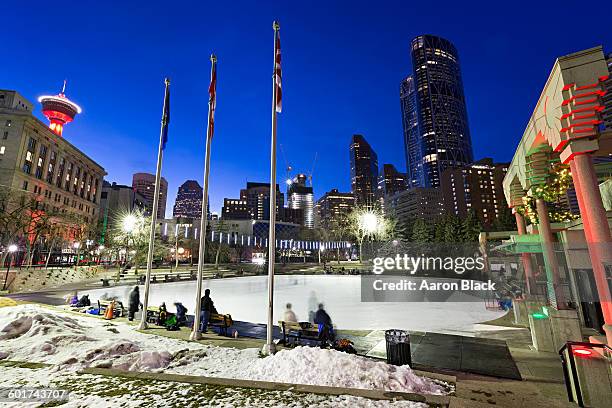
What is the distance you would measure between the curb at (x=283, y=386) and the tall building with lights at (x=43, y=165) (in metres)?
61.0

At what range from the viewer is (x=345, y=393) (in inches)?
247

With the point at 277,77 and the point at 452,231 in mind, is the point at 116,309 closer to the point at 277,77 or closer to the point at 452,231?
the point at 277,77

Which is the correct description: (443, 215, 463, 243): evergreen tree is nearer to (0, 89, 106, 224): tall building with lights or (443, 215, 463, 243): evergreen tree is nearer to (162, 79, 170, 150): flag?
(162, 79, 170, 150): flag

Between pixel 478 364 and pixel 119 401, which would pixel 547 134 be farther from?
pixel 119 401

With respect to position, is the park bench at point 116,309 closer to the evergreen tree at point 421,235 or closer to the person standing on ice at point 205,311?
the person standing on ice at point 205,311

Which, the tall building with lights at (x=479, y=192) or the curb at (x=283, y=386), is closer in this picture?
the curb at (x=283, y=386)

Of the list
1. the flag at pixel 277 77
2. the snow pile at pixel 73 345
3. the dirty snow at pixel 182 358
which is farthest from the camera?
the flag at pixel 277 77

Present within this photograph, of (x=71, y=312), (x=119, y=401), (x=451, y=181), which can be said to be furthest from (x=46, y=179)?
(x=451, y=181)

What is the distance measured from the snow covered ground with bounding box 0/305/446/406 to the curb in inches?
13.2

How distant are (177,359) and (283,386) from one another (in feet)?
12.8

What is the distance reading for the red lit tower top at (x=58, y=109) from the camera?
105 m

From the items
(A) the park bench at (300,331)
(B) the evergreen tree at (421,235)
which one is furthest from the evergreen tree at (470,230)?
(A) the park bench at (300,331)

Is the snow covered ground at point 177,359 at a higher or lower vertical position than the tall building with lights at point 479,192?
lower

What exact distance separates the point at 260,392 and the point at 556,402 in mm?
5993
